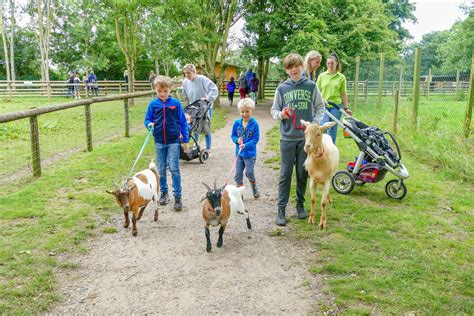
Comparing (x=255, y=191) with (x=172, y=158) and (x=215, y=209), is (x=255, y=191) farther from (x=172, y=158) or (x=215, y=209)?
(x=215, y=209)

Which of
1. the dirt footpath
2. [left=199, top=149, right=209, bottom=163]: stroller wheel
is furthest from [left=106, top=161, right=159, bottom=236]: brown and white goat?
[left=199, top=149, right=209, bottom=163]: stroller wheel

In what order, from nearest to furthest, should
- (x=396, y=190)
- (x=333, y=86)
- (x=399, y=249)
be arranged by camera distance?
(x=399, y=249) → (x=396, y=190) → (x=333, y=86)

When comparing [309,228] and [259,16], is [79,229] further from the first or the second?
[259,16]

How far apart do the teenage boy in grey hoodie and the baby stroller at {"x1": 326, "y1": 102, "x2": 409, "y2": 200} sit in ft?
3.57

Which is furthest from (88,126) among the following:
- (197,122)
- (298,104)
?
(298,104)

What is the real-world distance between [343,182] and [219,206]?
9.32 ft

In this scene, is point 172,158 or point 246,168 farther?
point 246,168

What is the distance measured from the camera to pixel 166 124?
213 inches

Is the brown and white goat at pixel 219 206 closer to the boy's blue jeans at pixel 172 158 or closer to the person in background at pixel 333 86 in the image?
the boy's blue jeans at pixel 172 158

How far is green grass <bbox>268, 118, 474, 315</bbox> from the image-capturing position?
3348mm

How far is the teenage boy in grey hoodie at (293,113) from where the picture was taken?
473cm

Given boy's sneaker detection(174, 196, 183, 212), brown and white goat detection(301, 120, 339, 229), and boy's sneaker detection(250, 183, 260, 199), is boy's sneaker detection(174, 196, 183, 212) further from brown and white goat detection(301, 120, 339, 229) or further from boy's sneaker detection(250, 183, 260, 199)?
brown and white goat detection(301, 120, 339, 229)

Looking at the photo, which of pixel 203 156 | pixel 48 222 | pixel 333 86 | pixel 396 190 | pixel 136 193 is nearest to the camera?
pixel 136 193

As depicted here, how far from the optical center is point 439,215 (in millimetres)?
5371
